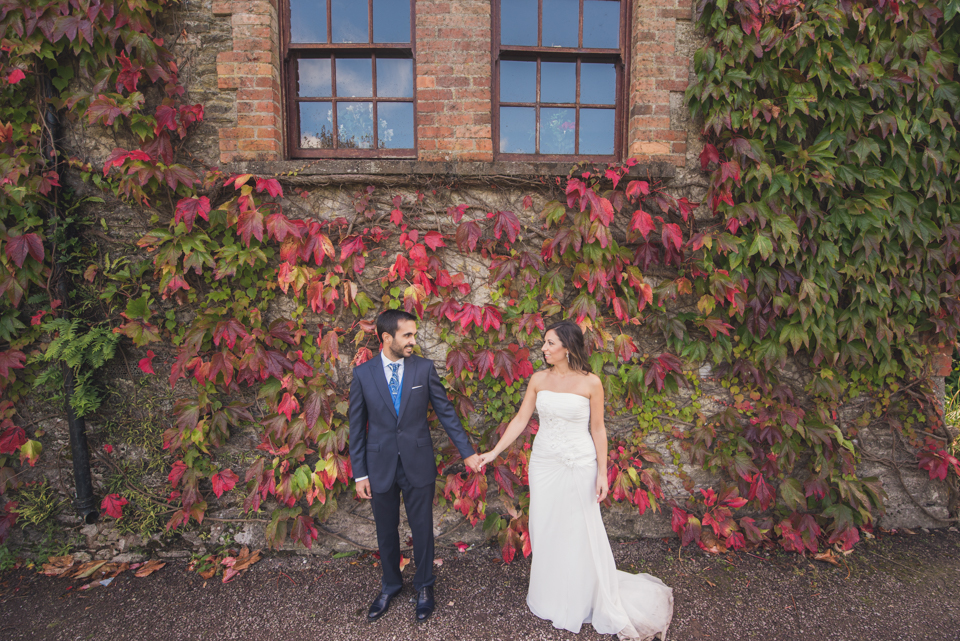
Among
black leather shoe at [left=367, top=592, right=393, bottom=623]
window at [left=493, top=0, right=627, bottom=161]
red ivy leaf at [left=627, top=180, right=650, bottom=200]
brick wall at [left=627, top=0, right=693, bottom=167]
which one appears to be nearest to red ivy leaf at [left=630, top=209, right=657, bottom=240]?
red ivy leaf at [left=627, top=180, right=650, bottom=200]

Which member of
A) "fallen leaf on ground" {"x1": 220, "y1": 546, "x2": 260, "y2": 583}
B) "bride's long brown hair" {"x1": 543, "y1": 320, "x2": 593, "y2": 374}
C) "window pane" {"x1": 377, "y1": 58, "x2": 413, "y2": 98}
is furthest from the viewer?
"window pane" {"x1": 377, "y1": 58, "x2": 413, "y2": 98}

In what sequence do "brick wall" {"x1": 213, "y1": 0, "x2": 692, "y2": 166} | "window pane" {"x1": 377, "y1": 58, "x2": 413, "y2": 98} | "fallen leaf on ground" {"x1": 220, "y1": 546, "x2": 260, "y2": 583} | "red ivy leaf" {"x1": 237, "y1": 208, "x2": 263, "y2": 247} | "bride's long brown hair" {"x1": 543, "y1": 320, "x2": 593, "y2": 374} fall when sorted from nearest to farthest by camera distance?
1. "bride's long brown hair" {"x1": 543, "y1": 320, "x2": 593, "y2": 374}
2. "red ivy leaf" {"x1": 237, "y1": 208, "x2": 263, "y2": 247}
3. "fallen leaf on ground" {"x1": 220, "y1": 546, "x2": 260, "y2": 583}
4. "brick wall" {"x1": 213, "y1": 0, "x2": 692, "y2": 166}
5. "window pane" {"x1": 377, "y1": 58, "x2": 413, "y2": 98}

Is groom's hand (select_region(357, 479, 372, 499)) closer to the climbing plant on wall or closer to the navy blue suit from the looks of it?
the navy blue suit

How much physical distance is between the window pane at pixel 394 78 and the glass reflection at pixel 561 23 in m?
1.13

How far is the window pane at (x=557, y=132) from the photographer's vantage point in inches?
143

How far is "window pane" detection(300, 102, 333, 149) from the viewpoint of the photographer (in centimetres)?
357

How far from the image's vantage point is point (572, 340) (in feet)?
8.29

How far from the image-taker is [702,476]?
138 inches

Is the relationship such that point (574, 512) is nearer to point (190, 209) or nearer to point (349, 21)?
point (190, 209)

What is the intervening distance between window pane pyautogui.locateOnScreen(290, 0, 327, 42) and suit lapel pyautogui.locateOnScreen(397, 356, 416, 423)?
9.02ft

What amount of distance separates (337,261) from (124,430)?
2.09 meters

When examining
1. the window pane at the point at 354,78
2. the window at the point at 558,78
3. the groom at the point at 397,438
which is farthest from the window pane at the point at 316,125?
the groom at the point at 397,438

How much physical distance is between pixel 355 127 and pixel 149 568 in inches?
145

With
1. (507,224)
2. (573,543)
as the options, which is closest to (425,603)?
(573,543)
